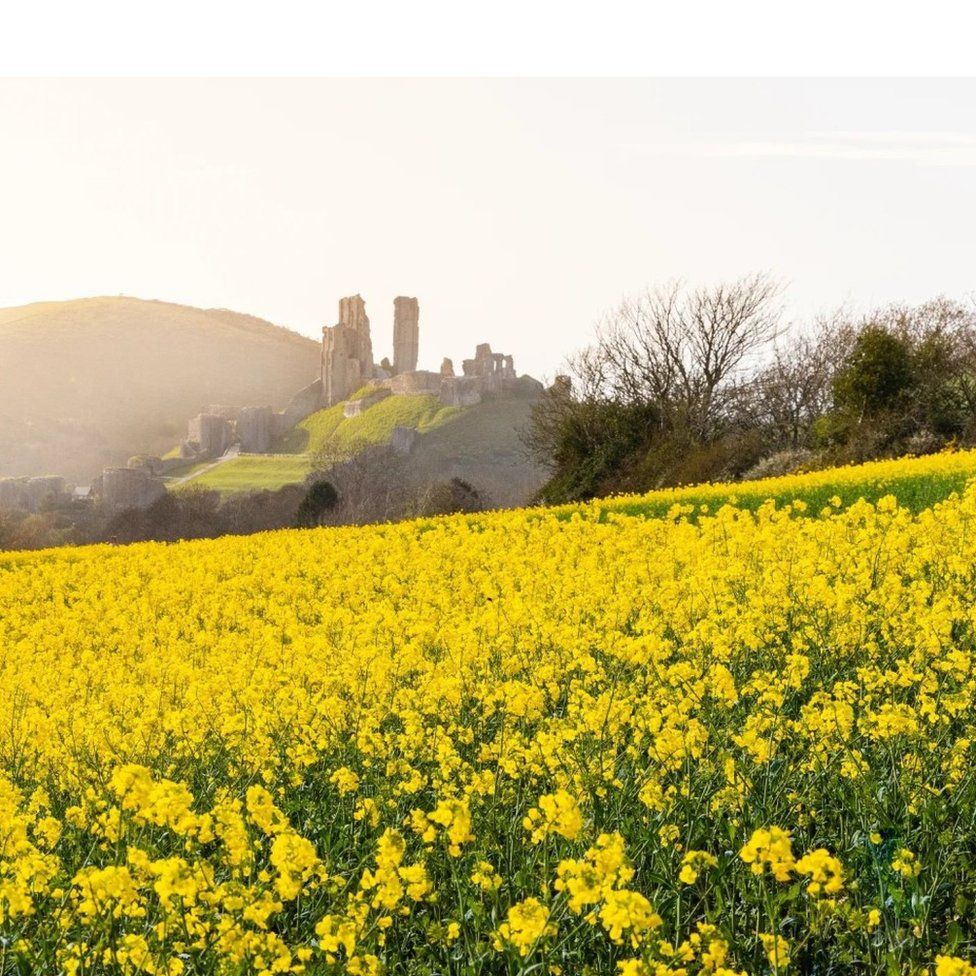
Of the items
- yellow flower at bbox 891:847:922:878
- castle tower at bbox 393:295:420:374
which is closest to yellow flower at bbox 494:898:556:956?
yellow flower at bbox 891:847:922:878

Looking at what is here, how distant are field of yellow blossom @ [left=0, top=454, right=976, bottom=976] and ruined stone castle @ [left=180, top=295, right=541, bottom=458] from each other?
124 metres

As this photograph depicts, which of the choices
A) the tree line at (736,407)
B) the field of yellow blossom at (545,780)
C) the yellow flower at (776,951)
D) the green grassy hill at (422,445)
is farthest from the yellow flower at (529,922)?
the green grassy hill at (422,445)

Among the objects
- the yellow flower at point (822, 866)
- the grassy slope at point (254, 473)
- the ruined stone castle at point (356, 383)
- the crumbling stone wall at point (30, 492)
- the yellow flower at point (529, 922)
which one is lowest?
the yellow flower at point (529, 922)

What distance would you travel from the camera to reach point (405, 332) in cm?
16738

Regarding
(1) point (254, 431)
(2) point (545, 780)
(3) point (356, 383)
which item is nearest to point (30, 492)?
(1) point (254, 431)

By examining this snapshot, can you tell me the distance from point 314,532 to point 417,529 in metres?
3.29

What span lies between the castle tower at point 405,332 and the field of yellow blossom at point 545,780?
156m

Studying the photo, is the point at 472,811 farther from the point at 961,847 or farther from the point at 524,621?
the point at 524,621

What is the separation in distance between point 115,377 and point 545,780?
550 feet

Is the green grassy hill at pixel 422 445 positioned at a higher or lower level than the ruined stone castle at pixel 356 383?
lower

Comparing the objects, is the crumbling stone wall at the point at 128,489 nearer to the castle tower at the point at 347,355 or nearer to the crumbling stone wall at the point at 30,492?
the crumbling stone wall at the point at 30,492

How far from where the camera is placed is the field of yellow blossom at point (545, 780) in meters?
3.61

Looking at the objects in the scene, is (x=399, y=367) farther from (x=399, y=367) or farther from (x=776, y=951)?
(x=776, y=951)

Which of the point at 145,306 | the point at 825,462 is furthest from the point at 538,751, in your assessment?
the point at 145,306
